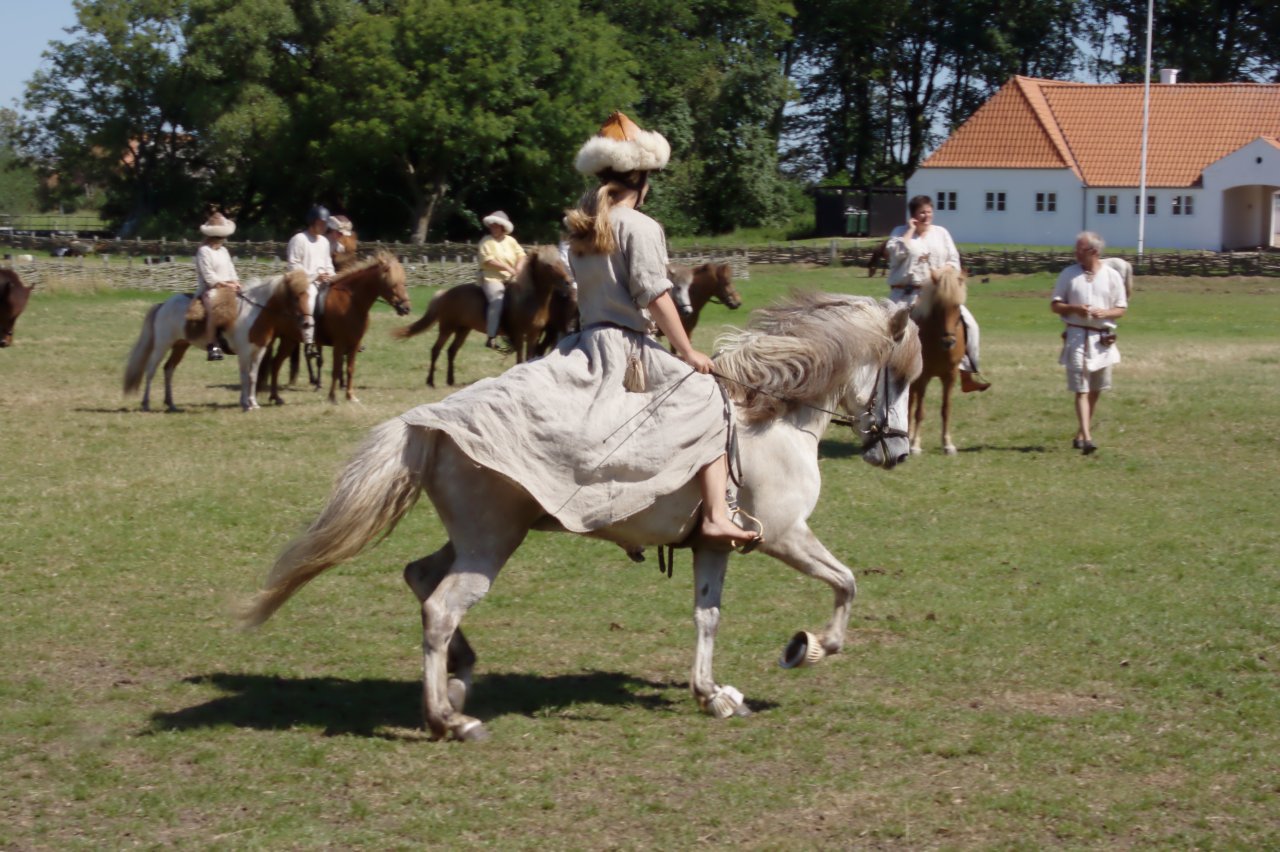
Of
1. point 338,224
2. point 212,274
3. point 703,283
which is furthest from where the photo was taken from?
point 703,283

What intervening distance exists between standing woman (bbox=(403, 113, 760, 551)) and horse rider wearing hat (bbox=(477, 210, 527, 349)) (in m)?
14.0

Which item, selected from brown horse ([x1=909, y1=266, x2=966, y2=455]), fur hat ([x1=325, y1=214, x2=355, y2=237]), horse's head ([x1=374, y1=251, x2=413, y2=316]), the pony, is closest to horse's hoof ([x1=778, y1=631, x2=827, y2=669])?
brown horse ([x1=909, y1=266, x2=966, y2=455])

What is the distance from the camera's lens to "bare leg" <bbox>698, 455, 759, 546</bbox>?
6.52 m

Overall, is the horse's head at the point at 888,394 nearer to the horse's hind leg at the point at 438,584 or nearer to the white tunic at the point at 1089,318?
the horse's hind leg at the point at 438,584

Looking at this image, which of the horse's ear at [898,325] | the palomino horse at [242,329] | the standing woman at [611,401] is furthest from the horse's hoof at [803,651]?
the palomino horse at [242,329]

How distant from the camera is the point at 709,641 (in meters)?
6.69

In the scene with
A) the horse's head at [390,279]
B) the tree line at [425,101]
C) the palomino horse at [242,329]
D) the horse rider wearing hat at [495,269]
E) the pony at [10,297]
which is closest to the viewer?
the palomino horse at [242,329]

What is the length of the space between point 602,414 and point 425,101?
47088 millimetres

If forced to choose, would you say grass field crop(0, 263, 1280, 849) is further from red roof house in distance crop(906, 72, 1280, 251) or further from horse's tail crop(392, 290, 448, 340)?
red roof house in distance crop(906, 72, 1280, 251)

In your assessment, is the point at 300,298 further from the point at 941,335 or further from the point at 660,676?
the point at 660,676

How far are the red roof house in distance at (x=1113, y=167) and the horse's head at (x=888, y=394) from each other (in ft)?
182

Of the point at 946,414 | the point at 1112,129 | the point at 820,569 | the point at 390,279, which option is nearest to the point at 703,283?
the point at 390,279

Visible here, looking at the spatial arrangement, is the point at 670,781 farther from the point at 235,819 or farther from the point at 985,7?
the point at 985,7

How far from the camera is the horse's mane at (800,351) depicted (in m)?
7.01
